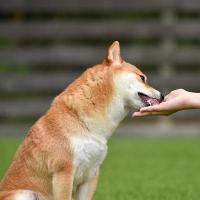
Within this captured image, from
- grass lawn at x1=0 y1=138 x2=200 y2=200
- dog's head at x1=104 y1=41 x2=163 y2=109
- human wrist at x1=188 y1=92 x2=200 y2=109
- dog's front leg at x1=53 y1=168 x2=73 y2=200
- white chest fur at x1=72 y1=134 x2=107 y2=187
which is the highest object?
dog's head at x1=104 y1=41 x2=163 y2=109

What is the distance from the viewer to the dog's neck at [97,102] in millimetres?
5652

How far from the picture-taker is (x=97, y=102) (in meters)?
5.70

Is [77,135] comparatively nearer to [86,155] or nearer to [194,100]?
[86,155]

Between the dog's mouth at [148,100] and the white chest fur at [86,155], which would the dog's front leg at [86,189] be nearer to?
the white chest fur at [86,155]

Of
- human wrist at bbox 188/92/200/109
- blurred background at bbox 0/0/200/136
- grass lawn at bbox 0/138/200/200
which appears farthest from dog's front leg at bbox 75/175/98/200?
blurred background at bbox 0/0/200/136

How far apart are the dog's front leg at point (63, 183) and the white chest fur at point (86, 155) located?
0.09 metres

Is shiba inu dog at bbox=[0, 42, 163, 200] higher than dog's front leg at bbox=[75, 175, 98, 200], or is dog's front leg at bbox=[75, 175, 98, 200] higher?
shiba inu dog at bbox=[0, 42, 163, 200]

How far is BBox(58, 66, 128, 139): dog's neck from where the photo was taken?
565 cm

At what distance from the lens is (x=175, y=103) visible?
18.4ft

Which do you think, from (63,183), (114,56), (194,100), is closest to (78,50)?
(114,56)

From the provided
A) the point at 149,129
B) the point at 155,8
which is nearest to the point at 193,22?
the point at 155,8

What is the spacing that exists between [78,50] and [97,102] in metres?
7.09

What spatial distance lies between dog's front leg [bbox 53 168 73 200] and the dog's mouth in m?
0.75

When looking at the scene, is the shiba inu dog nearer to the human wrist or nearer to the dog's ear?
the dog's ear
